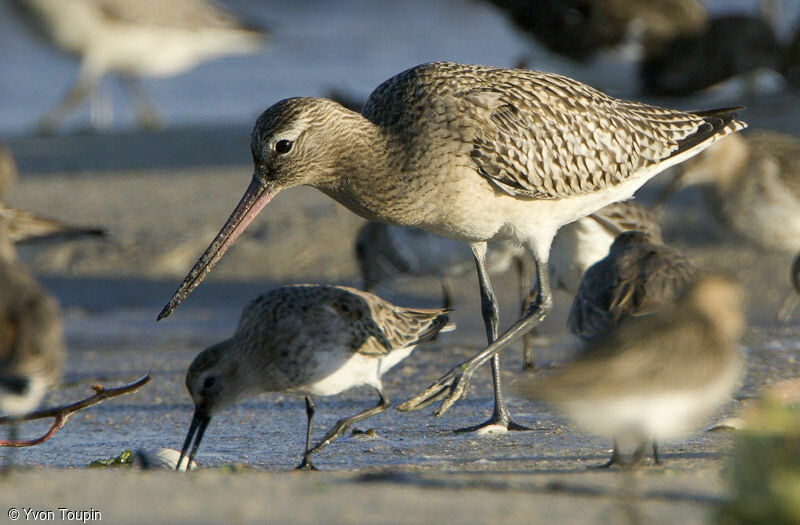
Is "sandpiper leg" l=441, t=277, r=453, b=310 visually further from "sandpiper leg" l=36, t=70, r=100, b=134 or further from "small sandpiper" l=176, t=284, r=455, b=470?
"sandpiper leg" l=36, t=70, r=100, b=134

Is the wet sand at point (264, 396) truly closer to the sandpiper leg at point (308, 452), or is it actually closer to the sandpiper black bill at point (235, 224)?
the sandpiper leg at point (308, 452)

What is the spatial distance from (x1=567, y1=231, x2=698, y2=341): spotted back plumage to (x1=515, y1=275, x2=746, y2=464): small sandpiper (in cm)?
104

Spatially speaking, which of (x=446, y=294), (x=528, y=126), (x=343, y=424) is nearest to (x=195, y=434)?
(x=343, y=424)

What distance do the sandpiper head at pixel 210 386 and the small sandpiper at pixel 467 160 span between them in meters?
0.48

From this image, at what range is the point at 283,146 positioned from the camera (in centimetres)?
578

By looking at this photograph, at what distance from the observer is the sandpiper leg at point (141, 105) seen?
1578cm

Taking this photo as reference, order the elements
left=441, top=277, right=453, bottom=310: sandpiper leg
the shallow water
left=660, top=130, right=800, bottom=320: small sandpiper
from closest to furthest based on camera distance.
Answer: the shallow water
left=660, top=130, right=800, bottom=320: small sandpiper
left=441, top=277, right=453, bottom=310: sandpiper leg

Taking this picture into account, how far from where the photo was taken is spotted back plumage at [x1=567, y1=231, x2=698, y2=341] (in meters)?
5.23

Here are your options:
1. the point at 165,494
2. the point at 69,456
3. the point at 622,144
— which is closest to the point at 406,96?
the point at 622,144

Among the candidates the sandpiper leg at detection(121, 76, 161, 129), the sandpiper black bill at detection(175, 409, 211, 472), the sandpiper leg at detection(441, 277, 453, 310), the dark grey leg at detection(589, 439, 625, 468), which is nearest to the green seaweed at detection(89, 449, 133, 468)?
the sandpiper black bill at detection(175, 409, 211, 472)

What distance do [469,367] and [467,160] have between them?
1022 mm

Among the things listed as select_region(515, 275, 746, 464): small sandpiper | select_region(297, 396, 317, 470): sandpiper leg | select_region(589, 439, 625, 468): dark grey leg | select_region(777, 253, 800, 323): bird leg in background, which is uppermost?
select_region(515, 275, 746, 464): small sandpiper

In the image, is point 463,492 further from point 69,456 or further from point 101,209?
point 101,209

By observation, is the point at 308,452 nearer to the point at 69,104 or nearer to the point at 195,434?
the point at 195,434
